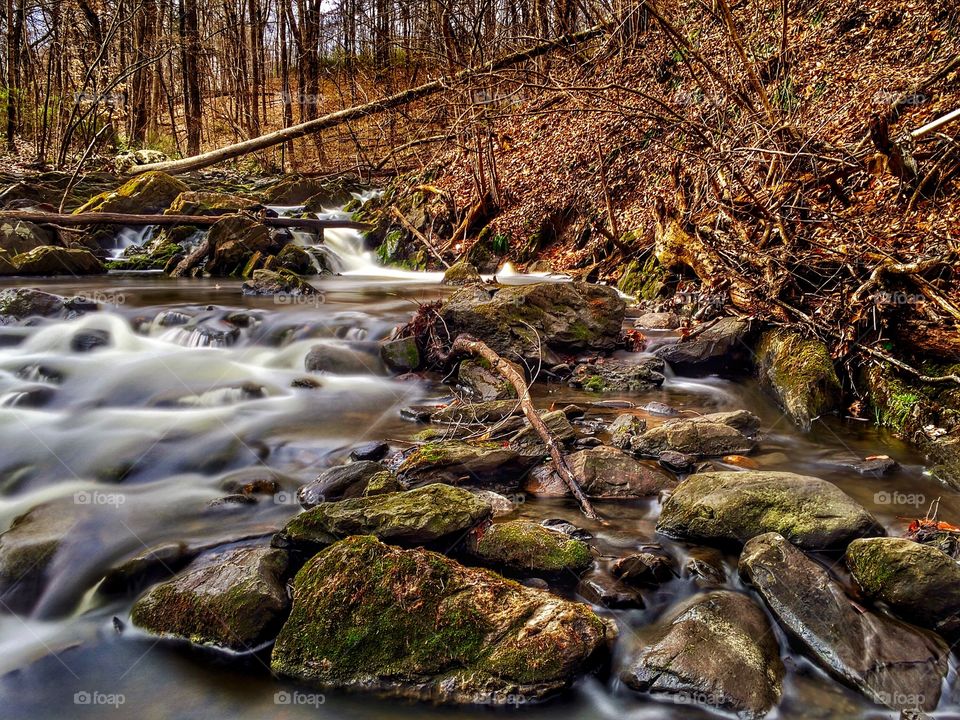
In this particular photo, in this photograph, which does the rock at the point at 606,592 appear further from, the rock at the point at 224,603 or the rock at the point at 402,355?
the rock at the point at 402,355

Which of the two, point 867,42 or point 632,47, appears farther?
point 632,47

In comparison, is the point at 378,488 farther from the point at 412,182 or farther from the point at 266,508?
the point at 412,182

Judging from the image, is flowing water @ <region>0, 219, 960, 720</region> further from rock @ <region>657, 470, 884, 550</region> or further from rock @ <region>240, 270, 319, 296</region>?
rock @ <region>240, 270, 319, 296</region>

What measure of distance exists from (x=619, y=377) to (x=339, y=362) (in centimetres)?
292

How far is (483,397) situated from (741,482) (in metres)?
2.74

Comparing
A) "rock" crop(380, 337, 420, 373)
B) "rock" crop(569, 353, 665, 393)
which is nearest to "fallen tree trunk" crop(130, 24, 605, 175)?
"rock" crop(380, 337, 420, 373)

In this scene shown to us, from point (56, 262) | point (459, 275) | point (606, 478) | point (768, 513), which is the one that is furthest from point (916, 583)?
point (56, 262)

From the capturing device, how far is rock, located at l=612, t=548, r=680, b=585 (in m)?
3.28

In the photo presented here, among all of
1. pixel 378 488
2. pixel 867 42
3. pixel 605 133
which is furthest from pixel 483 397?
pixel 867 42

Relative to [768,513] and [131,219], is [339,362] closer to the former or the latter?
[768,513]

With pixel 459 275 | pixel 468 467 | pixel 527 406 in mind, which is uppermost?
pixel 459 275

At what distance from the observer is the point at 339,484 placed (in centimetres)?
412

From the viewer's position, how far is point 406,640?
2.75 m

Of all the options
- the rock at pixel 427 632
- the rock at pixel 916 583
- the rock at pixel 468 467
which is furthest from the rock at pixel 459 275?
the rock at pixel 916 583
